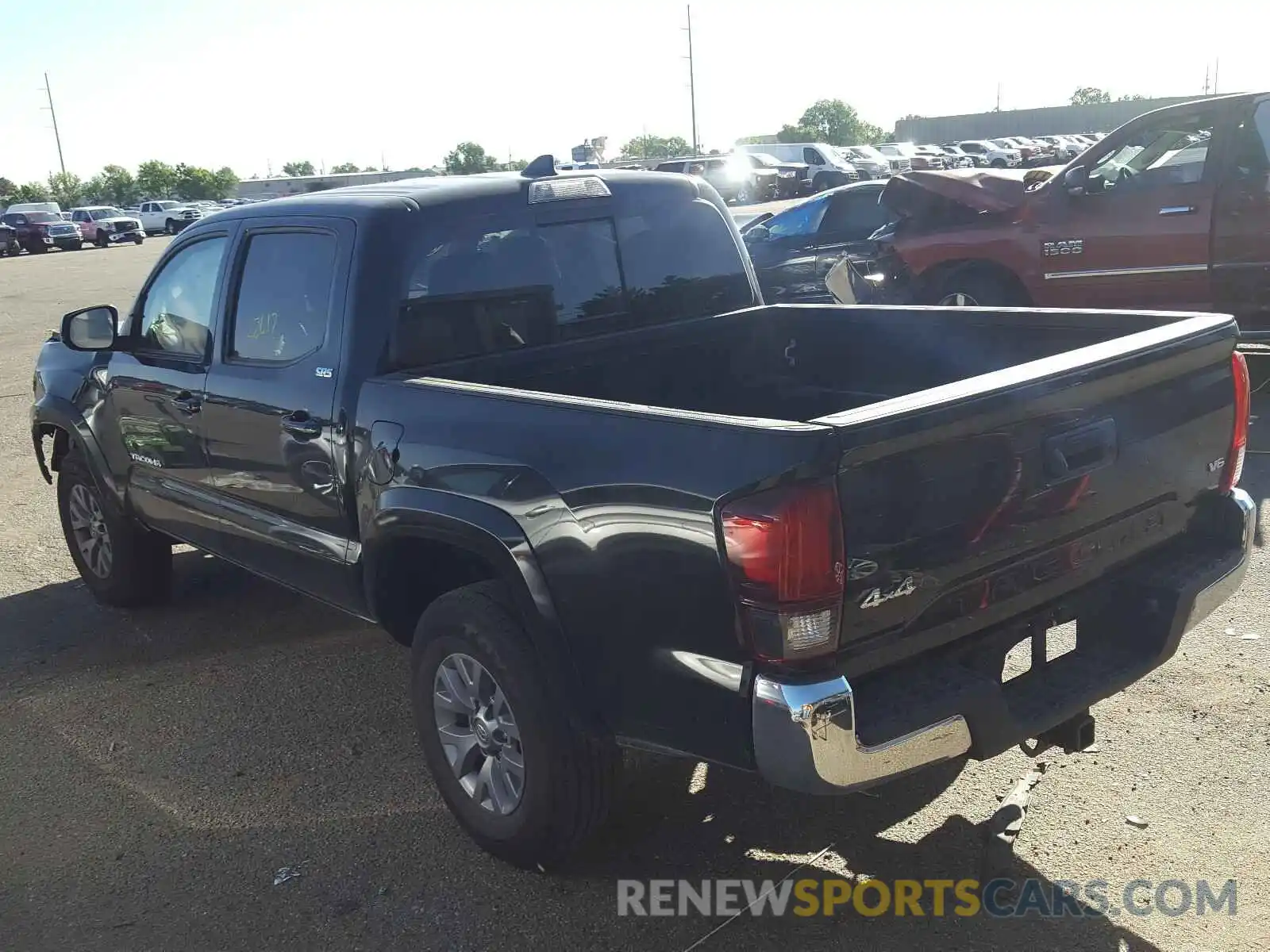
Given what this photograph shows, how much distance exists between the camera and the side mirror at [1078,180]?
8.80 metres

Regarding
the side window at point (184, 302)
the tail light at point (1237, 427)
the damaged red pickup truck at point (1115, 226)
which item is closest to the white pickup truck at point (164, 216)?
the damaged red pickup truck at point (1115, 226)

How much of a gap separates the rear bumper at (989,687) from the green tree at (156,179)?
306ft

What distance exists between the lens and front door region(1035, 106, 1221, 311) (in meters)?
8.24

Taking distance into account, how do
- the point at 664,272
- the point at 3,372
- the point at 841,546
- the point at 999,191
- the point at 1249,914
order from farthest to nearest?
1. the point at 3,372
2. the point at 999,191
3. the point at 664,272
4. the point at 1249,914
5. the point at 841,546

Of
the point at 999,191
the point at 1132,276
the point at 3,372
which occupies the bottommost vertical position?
the point at 3,372

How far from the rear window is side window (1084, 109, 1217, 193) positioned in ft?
16.4

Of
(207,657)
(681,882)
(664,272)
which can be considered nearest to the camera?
(681,882)

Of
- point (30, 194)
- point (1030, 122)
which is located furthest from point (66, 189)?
point (1030, 122)

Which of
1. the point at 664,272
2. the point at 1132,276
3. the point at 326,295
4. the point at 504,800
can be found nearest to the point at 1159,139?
the point at 1132,276

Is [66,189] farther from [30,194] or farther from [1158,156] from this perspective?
[1158,156]

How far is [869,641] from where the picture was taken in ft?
8.97

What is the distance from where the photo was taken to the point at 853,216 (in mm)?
12828

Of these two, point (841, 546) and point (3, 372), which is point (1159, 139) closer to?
point (841, 546)

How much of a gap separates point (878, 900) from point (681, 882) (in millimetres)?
543
